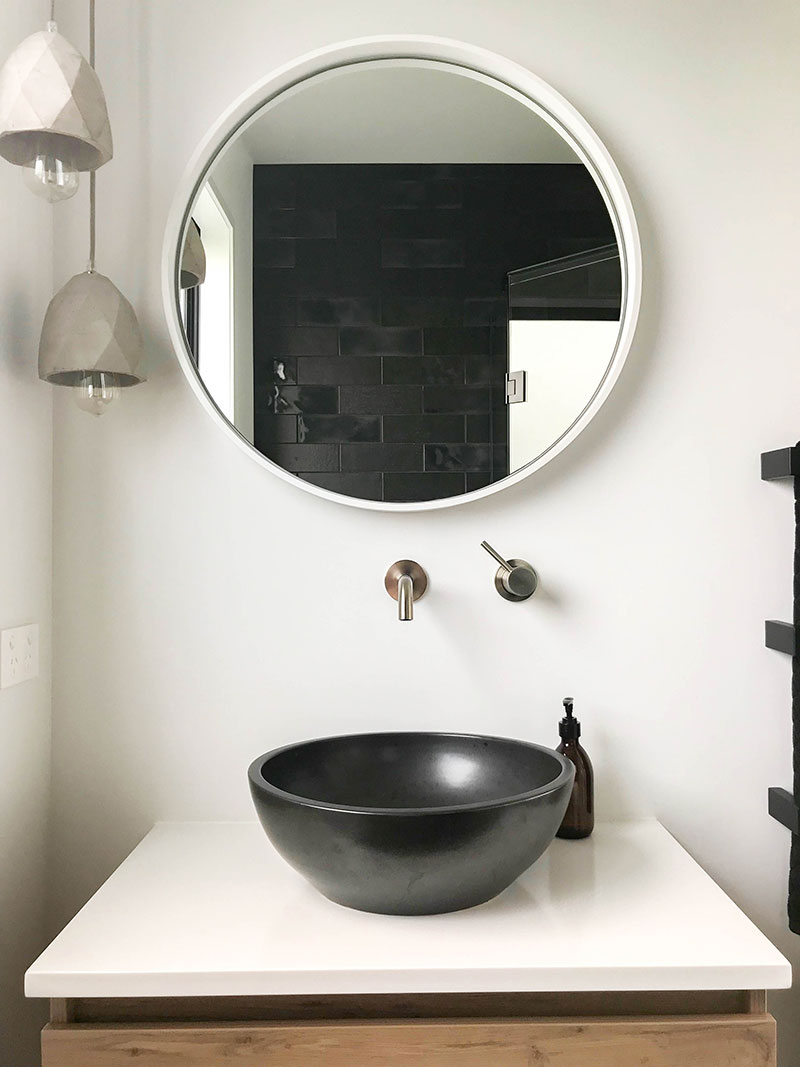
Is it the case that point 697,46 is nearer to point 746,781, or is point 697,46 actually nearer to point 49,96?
point 49,96

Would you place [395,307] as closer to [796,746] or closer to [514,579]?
[514,579]

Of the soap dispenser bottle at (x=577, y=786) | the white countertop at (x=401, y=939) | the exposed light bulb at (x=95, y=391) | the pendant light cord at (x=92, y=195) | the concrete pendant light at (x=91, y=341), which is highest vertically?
the pendant light cord at (x=92, y=195)

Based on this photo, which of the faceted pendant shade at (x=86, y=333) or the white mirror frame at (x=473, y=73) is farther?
the white mirror frame at (x=473, y=73)

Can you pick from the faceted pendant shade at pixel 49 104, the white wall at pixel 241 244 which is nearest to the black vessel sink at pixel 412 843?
the white wall at pixel 241 244

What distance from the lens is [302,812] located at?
106 cm

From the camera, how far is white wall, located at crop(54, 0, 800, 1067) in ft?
4.92

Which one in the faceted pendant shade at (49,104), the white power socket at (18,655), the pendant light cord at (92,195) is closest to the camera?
the faceted pendant shade at (49,104)

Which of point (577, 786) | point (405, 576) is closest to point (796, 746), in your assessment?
point (577, 786)

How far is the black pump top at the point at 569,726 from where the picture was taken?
4.63ft

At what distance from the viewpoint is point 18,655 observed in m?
1.37

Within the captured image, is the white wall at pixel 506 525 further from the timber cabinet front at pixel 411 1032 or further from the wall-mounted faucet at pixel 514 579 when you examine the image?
the timber cabinet front at pixel 411 1032

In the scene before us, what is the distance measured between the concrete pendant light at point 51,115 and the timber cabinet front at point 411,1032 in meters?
1.06

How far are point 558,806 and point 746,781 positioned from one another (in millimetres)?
545

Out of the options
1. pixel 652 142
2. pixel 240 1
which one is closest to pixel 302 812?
pixel 652 142
